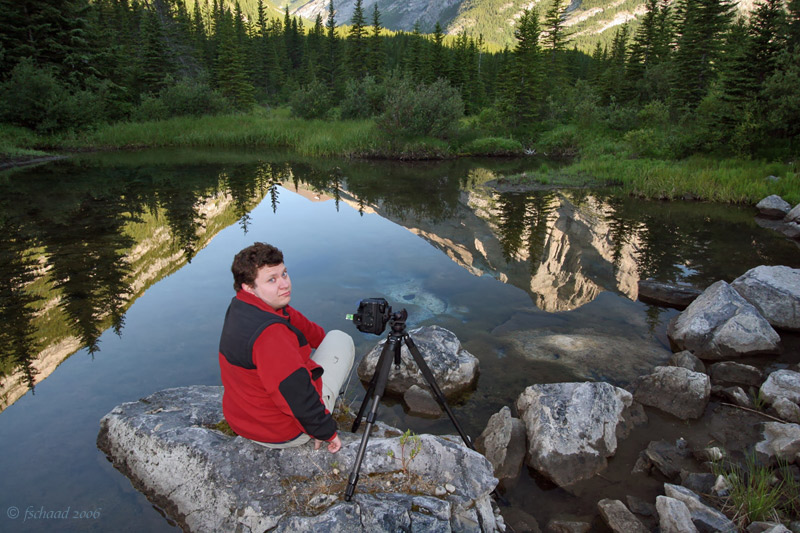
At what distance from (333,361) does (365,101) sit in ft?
120

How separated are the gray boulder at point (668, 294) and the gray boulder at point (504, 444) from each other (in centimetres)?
531

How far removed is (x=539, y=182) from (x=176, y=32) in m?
55.0

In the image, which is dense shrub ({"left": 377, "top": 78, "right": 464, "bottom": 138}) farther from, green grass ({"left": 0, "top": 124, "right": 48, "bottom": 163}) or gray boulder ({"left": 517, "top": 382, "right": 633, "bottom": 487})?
gray boulder ({"left": 517, "top": 382, "right": 633, "bottom": 487})

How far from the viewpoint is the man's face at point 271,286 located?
3.22 metres

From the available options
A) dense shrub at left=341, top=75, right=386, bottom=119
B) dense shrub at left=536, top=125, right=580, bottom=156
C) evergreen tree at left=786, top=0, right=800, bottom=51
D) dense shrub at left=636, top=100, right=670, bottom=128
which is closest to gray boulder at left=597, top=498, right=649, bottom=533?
evergreen tree at left=786, top=0, right=800, bottom=51

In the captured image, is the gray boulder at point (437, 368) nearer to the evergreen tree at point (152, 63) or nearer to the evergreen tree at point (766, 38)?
the evergreen tree at point (766, 38)

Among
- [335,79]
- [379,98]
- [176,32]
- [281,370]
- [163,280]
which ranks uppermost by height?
[176,32]

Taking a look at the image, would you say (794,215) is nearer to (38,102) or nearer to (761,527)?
(761,527)

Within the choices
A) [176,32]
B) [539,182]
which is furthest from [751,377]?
[176,32]

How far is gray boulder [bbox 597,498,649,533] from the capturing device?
354 centimetres

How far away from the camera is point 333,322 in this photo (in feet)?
24.6

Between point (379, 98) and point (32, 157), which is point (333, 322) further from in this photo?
point (379, 98)

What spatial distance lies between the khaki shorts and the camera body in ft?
1.98

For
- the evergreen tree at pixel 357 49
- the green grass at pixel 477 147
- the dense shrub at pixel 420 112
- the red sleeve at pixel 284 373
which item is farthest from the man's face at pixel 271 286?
the evergreen tree at pixel 357 49
